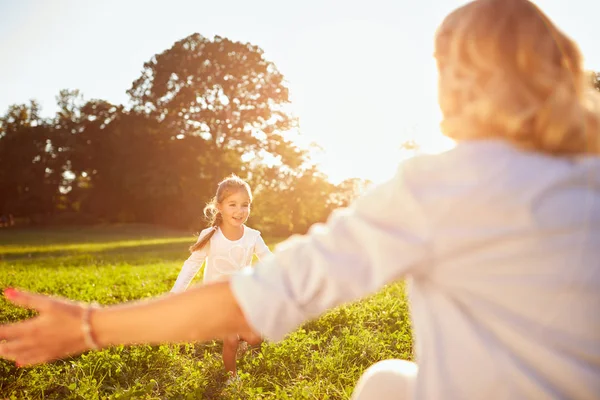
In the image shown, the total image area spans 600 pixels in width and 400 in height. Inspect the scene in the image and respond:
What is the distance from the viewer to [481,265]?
975 millimetres

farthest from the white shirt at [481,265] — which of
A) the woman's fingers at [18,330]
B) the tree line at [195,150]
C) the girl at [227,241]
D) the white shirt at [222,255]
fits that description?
the tree line at [195,150]

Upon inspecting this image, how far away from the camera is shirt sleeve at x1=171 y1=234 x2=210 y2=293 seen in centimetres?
446

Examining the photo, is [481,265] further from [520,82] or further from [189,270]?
[189,270]

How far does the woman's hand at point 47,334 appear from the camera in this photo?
115cm

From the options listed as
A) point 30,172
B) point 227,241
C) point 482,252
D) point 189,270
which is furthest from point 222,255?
A: point 30,172

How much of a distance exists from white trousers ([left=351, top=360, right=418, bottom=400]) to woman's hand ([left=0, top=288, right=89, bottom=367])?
76cm

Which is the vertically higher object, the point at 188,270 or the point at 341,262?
the point at 341,262

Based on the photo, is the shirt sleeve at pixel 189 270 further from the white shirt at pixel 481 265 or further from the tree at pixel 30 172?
the tree at pixel 30 172

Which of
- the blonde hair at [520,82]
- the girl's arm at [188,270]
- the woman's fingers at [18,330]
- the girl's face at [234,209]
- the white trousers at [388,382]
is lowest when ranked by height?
the girl's arm at [188,270]

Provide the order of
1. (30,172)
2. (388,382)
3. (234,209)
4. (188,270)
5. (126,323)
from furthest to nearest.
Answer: (30,172) < (234,209) < (188,270) < (388,382) < (126,323)

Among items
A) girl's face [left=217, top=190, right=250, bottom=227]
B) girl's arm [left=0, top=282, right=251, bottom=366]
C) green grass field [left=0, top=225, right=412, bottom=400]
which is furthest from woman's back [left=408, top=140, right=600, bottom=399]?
girl's face [left=217, top=190, right=250, bottom=227]

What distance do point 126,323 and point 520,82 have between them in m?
1.07

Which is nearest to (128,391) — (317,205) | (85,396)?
(85,396)

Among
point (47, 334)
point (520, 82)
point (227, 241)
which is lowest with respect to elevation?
point (227, 241)
